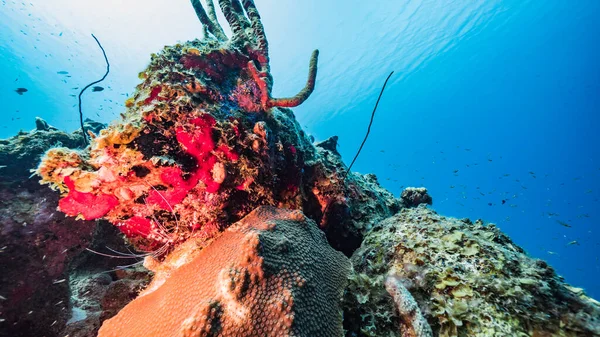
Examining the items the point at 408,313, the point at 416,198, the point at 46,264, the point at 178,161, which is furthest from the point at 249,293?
the point at 416,198

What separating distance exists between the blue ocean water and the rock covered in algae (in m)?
22.6

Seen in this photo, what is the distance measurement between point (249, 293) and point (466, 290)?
172 centimetres

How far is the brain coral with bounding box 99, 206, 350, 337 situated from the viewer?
5.15 feet

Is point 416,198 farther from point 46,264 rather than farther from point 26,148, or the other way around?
point 26,148

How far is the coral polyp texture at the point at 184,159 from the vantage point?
2.32 metres

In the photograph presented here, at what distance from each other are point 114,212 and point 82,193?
35cm

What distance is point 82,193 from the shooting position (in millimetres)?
2383

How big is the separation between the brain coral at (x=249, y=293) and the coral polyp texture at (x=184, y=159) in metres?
0.54

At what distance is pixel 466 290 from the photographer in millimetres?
1887

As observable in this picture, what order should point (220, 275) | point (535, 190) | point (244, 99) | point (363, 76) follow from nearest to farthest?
point (220, 275) < point (244, 99) < point (363, 76) < point (535, 190)

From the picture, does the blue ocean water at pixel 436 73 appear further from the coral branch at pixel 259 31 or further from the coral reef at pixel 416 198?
the coral branch at pixel 259 31

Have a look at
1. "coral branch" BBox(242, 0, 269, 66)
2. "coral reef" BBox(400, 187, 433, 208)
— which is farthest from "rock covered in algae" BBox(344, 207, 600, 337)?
"coral reef" BBox(400, 187, 433, 208)

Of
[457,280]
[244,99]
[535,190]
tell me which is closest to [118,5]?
[244,99]

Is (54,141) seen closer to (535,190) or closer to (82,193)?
(82,193)
